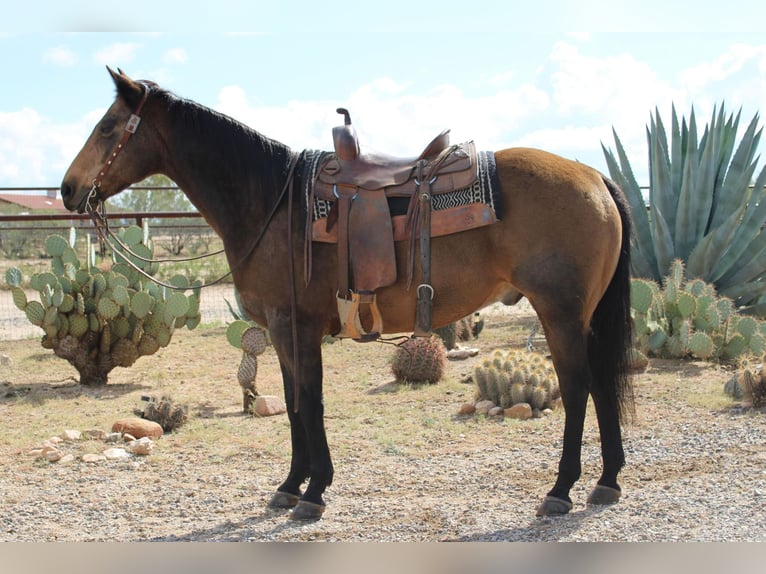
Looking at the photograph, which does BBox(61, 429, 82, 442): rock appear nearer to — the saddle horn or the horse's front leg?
the horse's front leg

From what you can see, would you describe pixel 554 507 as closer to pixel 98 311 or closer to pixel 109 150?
pixel 109 150

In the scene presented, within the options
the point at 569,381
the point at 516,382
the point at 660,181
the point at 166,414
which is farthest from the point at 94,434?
the point at 660,181

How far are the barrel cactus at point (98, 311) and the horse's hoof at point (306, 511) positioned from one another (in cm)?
435

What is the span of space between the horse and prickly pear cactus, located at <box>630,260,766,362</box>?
159 inches

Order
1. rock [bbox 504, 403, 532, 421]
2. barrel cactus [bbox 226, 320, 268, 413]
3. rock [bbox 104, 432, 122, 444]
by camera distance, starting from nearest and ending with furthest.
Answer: rock [bbox 104, 432, 122, 444] → rock [bbox 504, 403, 532, 421] → barrel cactus [bbox 226, 320, 268, 413]

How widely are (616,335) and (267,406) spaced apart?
352cm

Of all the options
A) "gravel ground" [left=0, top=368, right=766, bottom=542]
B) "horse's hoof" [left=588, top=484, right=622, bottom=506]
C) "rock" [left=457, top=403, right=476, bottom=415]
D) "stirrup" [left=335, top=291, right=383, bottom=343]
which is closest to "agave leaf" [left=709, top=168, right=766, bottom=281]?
"gravel ground" [left=0, top=368, right=766, bottom=542]

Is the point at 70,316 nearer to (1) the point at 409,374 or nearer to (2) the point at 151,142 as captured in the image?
(1) the point at 409,374

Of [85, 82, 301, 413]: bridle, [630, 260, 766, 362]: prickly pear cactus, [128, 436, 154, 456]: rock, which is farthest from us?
[630, 260, 766, 362]: prickly pear cactus

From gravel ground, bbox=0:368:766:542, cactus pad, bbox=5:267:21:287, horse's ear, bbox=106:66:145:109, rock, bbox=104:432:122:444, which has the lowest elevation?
gravel ground, bbox=0:368:766:542

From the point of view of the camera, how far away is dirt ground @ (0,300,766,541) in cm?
412

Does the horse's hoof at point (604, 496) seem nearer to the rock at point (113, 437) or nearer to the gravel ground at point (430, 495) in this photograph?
the gravel ground at point (430, 495)

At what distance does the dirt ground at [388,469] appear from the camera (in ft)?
13.5

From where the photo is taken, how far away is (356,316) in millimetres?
4258
